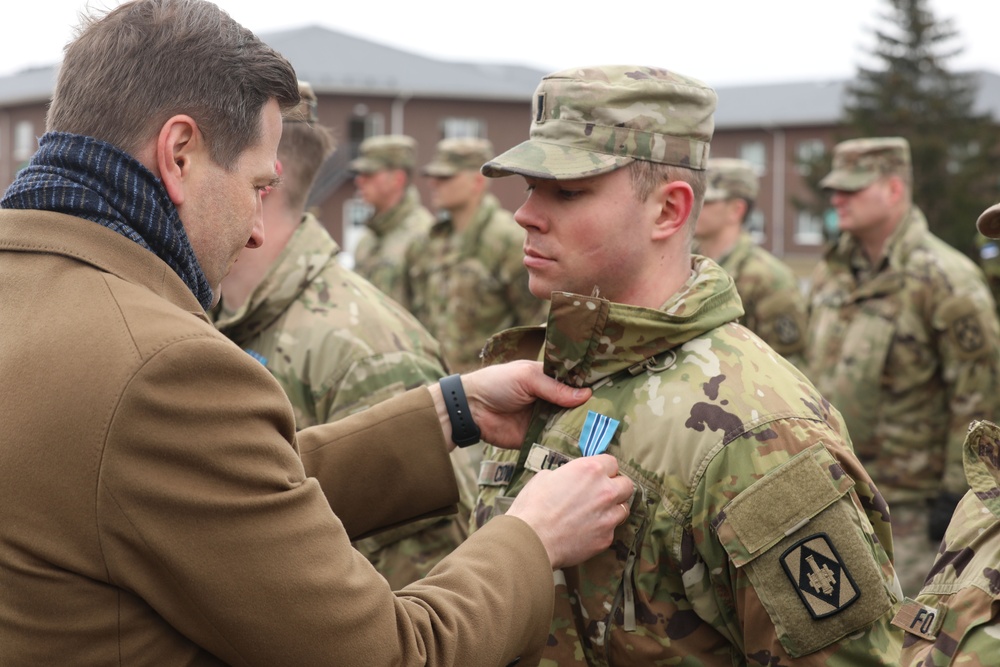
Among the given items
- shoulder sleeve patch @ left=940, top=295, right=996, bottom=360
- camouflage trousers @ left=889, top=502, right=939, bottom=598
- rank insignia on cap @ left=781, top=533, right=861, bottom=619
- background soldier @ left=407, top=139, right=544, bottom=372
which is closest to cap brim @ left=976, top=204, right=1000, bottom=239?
rank insignia on cap @ left=781, top=533, right=861, bottom=619

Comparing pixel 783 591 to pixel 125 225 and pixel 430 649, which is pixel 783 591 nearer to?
pixel 430 649

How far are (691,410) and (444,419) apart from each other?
2.94 feet

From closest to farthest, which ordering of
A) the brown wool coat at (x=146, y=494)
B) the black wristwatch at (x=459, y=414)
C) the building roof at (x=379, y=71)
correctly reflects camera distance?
the brown wool coat at (x=146, y=494) → the black wristwatch at (x=459, y=414) → the building roof at (x=379, y=71)

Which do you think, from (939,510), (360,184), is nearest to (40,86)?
(360,184)

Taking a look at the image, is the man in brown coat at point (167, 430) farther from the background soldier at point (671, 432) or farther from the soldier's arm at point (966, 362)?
the soldier's arm at point (966, 362)

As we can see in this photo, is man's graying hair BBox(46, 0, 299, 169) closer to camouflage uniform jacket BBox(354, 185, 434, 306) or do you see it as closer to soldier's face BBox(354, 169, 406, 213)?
camouflage uniform jacket BBox(354, 185, 434, 306)

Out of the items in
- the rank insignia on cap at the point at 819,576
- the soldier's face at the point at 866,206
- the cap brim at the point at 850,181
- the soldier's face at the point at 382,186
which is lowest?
the soldier's face at the point at 382,186

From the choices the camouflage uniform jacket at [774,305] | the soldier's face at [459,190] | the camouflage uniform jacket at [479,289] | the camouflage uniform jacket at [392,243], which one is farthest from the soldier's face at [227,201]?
the camouflage uniform jacket at [392,243]

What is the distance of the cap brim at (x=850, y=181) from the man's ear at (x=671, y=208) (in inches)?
180

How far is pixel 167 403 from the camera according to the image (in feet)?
5.93

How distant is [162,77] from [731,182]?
7498mm

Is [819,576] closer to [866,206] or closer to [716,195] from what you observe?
[866,206]

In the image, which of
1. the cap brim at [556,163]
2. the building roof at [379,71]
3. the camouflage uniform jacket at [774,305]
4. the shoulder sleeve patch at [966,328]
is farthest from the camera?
the building roof at [379,71]

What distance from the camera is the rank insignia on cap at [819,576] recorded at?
229 centimetres
